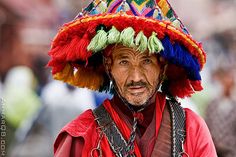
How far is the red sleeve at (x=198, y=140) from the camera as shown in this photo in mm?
4582

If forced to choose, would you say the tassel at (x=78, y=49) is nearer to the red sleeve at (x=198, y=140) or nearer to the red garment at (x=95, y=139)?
the red garment at (x=95, y=139)

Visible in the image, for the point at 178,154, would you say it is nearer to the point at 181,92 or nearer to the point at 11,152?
the point at 181,92

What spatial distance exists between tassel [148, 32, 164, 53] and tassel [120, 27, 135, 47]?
0.10 m

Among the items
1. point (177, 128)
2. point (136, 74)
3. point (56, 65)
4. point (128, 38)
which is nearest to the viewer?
point (128, 38)

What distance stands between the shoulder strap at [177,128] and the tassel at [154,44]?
478 mm

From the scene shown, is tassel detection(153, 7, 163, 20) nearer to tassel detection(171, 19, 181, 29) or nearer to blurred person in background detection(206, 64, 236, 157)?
tassel detection(171, 19, 181, 29)

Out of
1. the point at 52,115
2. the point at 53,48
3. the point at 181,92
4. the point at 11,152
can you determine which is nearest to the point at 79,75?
the point at 53,48

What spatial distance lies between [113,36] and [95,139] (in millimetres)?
587

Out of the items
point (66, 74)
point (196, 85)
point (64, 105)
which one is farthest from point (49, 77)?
point (196, 85)

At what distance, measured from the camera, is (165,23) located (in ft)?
14.9

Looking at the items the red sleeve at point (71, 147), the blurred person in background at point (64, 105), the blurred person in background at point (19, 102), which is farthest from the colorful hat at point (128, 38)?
the blurred person in background at point (19, 102)

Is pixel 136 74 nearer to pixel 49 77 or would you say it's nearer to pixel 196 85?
pixel 196 85

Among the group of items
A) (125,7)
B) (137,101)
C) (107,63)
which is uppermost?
(125,7)

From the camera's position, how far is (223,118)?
27.2 feet
